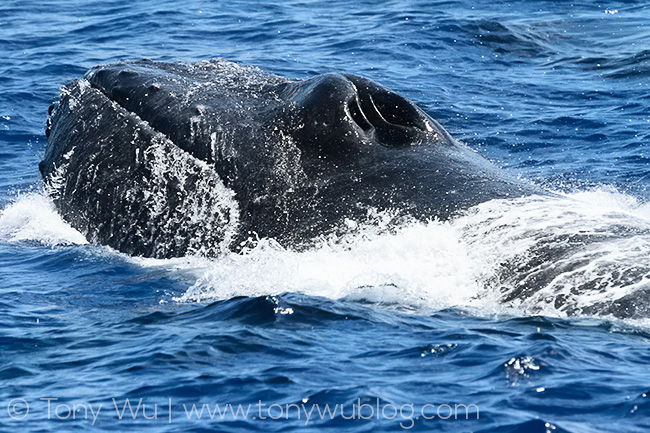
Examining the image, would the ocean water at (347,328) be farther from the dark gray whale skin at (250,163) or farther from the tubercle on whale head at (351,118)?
the tubercle on whale head at (351,118)

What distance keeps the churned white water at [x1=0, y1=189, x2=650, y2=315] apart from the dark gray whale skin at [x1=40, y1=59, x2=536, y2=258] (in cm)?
22

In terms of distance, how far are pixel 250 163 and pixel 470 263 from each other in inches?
103

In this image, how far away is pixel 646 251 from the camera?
8.37 metres

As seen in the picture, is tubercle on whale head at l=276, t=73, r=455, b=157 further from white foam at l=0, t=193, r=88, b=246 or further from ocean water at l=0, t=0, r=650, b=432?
white foam at l=0, t=193, r=88, b=246

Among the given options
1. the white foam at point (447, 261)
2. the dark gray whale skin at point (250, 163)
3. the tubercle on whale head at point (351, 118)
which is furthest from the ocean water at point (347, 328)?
the tubercle on whale head at point (351, 118)

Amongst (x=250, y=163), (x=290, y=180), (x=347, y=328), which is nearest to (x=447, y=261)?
(x=347, y=328)

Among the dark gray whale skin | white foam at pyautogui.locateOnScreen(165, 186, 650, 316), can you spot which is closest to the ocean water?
white foam at pyautogui.locateOnScreen(165, 186, 650, 316)

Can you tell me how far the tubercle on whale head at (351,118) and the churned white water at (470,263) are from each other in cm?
103

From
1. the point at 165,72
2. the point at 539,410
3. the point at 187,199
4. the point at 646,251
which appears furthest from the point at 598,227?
the point at 165,72

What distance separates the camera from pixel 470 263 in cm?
893

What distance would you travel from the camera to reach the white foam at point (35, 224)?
11.9 metres

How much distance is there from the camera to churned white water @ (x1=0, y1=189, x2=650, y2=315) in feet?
27.1

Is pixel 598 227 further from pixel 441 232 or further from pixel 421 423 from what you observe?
pixel 421 423

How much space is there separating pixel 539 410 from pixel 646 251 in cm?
245
